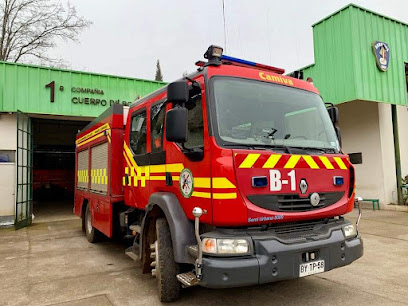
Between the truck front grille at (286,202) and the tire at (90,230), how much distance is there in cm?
492

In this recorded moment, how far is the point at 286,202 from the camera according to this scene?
320 cm

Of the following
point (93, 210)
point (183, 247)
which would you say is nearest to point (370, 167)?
point (93, 210)

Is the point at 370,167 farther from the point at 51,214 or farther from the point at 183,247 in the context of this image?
the point at 51,214

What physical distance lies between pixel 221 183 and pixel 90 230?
5.22m

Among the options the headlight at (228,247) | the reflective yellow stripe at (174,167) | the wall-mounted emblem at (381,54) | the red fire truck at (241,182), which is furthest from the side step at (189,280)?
the wall-mounted emblem at (381,54)

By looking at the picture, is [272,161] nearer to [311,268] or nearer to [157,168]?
[311,268]

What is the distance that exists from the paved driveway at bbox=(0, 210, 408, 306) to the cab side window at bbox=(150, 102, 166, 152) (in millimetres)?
1828

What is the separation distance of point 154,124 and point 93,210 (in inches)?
124

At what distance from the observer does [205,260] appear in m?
2.88

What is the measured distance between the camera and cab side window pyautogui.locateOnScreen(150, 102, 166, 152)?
4.05m

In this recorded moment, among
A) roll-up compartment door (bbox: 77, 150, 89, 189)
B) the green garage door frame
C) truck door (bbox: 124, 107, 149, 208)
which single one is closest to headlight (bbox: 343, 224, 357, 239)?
truck door (bbox: 124, 107, 149, 208)

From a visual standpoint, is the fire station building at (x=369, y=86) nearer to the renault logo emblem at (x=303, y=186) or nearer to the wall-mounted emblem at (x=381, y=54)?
the wall-mounted emblem at (x=381, y=54)

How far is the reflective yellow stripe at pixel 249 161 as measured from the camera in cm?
301

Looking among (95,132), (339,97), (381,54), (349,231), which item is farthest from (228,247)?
(381,54)
